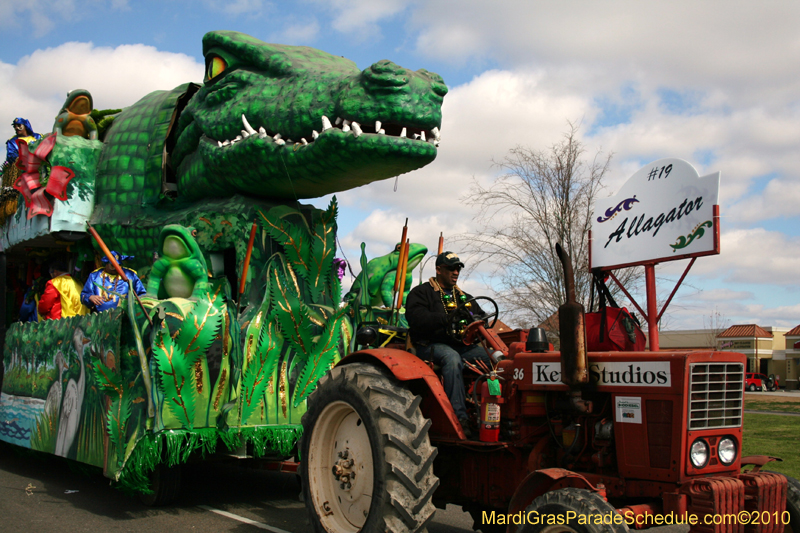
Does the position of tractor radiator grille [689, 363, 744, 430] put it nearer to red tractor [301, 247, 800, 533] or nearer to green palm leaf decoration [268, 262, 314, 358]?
red tractor [301, 247, 800, 533]

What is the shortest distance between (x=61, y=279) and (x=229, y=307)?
282 cm

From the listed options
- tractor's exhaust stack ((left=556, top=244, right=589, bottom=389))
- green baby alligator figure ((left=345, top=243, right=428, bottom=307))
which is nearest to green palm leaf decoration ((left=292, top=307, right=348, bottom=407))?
green baby alligator figure ((left=345, top=243, right=428, bottom=307))

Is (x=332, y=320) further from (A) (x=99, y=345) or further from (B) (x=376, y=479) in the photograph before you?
(B) (x=376, y=479)

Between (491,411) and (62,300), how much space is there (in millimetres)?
5487

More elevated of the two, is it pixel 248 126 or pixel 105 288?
pixel 248 126

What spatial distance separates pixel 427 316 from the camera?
4.44 metres

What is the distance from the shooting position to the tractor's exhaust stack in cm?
344

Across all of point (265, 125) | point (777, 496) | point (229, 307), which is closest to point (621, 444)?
point (777, 496)

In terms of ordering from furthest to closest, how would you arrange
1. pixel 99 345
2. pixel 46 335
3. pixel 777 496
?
1. pixel 46 335
2. pixel 99 345
3. pixel 777 496

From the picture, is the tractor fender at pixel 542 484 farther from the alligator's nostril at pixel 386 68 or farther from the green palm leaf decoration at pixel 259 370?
the alligator's nostril at pixel 386 68

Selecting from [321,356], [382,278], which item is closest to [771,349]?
→ [382,278]

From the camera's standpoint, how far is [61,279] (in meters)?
7.55

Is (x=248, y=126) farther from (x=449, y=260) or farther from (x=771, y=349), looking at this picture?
(x=771, y=349)

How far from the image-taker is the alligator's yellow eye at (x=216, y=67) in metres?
6.52
